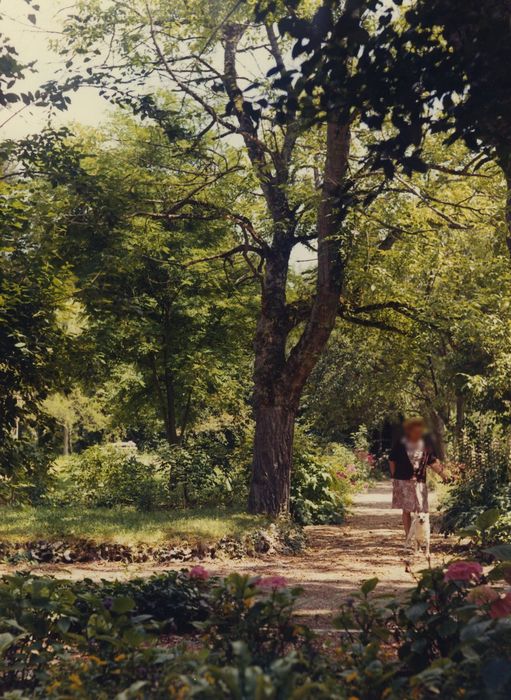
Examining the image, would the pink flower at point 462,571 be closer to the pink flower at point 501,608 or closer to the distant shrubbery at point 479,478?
the pink flower at point 501,608

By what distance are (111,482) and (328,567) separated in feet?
25.8

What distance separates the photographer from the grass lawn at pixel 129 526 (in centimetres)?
1187

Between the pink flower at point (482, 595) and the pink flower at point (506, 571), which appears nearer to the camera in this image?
the pink flower at point (482, 595)

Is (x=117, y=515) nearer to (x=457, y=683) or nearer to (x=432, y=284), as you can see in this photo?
(x=432, y=284)

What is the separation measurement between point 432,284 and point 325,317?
3.64m

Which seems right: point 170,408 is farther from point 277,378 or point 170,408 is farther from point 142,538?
point 142,538

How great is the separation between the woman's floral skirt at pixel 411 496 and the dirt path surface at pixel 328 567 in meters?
0.70

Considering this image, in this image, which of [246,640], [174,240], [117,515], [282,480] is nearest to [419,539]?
[282,480]

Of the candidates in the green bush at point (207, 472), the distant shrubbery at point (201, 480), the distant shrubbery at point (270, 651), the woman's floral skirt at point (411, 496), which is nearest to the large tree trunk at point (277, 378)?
the distant shrubbery at point (201, 480)

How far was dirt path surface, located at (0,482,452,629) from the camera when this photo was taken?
8.78 m

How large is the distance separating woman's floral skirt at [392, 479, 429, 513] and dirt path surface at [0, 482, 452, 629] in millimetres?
704

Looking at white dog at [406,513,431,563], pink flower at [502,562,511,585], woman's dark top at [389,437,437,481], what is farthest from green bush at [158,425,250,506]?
pink flower at [502,562,511,585]

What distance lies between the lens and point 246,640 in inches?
170

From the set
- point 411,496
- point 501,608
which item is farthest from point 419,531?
point 501,608
